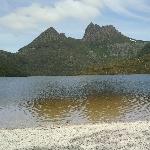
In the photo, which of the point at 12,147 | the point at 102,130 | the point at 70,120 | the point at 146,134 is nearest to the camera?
the point at 12,147

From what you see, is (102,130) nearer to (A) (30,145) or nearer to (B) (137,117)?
(A) (30,145)

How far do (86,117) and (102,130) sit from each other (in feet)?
50.5

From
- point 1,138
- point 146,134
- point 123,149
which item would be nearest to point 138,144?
point 123,149

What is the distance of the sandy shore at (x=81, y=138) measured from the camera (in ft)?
87.7

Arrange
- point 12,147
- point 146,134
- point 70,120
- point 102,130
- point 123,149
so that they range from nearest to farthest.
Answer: point 123,149 → point 12,147 → point 146,134 → point 102,130 → point 70,120

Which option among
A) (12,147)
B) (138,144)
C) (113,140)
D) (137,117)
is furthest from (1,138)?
(137,117)

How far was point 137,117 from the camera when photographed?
47281mm

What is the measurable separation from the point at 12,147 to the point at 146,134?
11.1 m

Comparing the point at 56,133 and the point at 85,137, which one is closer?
the point at 85,137

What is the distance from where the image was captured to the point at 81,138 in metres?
30.1

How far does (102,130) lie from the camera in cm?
3353

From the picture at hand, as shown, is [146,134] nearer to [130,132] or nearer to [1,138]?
[130,132]

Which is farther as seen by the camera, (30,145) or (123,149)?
(30,145)

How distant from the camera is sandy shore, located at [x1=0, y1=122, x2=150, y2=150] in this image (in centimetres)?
2672
